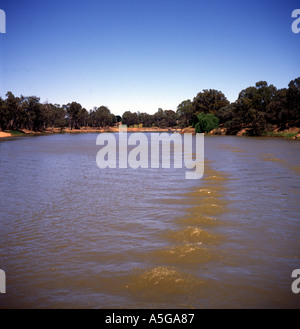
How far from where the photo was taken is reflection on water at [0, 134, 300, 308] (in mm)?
3928

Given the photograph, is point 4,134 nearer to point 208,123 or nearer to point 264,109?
point 208,123

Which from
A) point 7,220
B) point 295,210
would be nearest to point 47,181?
point 7,220

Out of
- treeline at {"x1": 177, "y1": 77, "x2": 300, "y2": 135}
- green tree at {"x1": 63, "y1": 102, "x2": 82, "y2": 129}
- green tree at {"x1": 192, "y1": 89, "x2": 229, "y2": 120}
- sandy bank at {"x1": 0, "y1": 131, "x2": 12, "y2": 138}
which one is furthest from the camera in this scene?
green tree at {"x1": 63, "y1": 102, "x2": 82, "y2": 129}

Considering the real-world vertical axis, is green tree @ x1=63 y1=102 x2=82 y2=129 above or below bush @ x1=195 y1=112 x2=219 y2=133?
above

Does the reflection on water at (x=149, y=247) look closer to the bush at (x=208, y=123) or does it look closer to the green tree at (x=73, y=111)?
the bush at (x=208, y=123)

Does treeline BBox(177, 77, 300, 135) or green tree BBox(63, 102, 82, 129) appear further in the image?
green tree BBox(63, 102, 82, 129)

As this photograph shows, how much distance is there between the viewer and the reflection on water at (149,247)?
3928mm

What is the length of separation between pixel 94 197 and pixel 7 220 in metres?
3.18

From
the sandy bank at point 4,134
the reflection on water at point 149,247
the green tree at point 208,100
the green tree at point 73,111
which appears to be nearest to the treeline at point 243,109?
the green tree at point 208,100

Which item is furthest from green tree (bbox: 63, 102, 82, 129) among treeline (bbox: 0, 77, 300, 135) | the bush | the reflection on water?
the reflection on water

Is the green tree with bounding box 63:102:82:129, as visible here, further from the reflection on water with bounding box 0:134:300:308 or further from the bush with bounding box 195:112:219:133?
the reflection on water with bounding box 0:134:300:308

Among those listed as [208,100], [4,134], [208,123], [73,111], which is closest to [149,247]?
[4,134]

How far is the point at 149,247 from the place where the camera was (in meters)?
5.53
